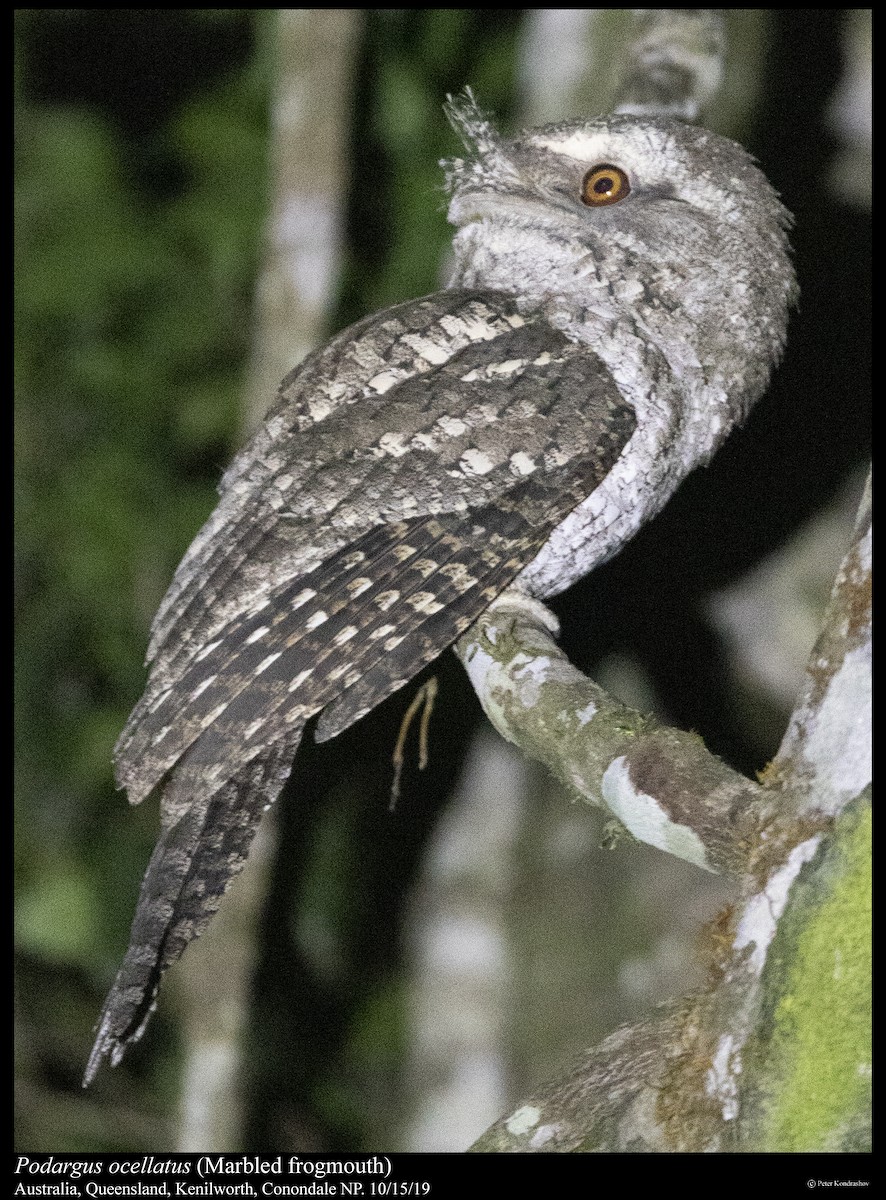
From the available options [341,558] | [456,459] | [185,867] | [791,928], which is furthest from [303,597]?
[791,928]

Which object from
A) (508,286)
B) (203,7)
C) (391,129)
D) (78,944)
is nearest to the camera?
(508,286)

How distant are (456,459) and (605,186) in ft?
2.65

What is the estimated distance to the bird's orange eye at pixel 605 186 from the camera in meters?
2.71

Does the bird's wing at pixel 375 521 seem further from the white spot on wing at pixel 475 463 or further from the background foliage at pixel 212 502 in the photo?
the background foliage at pixel 212 502

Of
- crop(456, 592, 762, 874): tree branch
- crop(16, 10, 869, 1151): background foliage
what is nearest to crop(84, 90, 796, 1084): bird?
crop(456, 592, 762, 874): tree branch

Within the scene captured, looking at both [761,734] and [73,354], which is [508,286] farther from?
[73,354]

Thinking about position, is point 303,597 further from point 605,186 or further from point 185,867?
point 605,186

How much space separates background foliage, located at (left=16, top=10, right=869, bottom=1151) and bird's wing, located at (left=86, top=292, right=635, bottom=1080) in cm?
188

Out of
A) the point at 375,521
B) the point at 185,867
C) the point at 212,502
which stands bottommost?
the point at 212,502

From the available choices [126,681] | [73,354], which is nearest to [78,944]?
[126,681]

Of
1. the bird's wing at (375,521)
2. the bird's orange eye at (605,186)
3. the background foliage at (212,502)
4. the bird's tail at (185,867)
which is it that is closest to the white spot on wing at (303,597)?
the bird's wing at (375,521)

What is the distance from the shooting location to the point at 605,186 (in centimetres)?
271

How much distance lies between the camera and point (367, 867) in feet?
16.0
